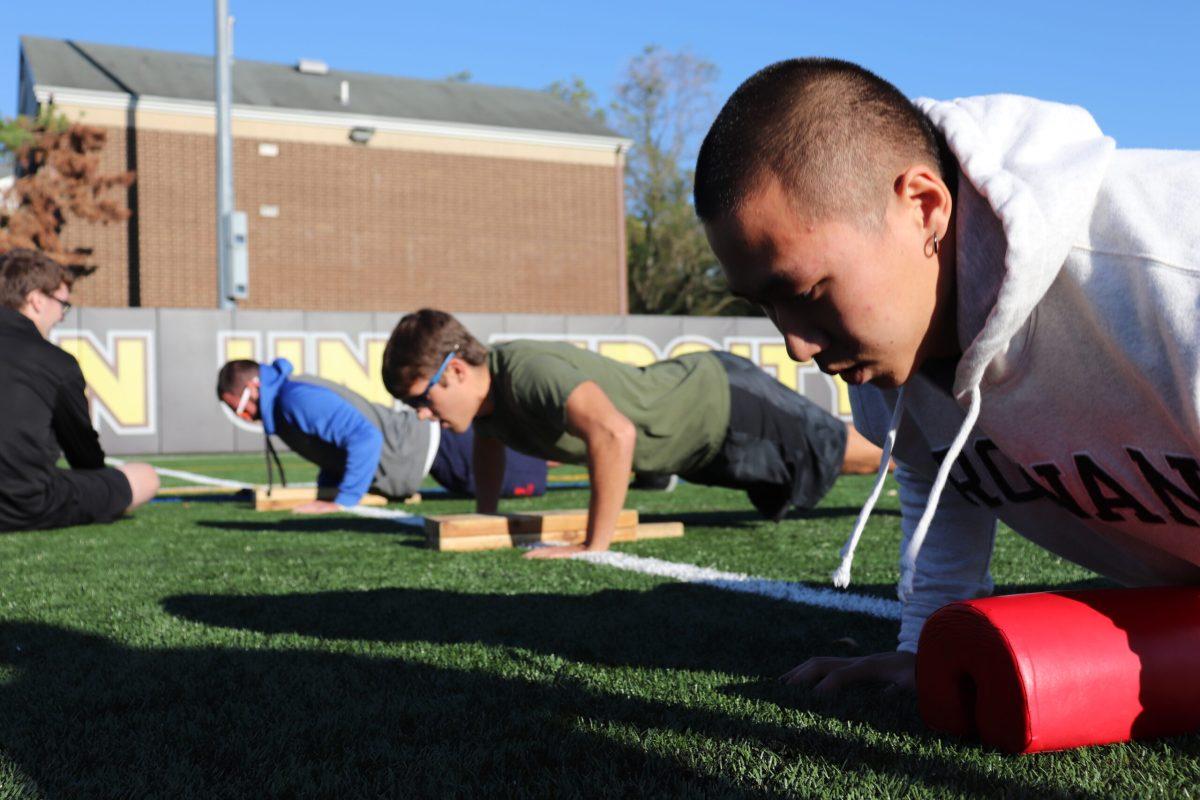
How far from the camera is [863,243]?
5.68 feet

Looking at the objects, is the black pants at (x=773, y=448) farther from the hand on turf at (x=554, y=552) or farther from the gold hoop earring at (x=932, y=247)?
the gold hoop earring at (x=932, y=247)

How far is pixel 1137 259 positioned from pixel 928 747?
0.91 metres

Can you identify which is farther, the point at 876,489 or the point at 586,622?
the point at 586,622

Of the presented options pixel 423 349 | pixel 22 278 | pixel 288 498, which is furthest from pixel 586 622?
pixel 288 498

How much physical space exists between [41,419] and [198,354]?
10.7m

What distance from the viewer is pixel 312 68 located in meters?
31.7

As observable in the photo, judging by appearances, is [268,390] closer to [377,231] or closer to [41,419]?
[41,419]

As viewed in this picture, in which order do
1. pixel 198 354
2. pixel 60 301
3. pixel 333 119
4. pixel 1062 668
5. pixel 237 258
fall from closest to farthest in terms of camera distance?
pixel 1062 668 < pixel 60 301 < pixel 198 354 < pixel 237 258 < pixel 333 119

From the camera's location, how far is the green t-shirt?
487 cm

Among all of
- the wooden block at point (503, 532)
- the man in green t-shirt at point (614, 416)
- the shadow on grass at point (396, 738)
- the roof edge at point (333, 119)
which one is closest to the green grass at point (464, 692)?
the shadow on grass at point (396, 738)

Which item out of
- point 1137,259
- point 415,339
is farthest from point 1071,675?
point 415,339

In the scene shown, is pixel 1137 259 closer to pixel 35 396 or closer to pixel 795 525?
pixel 795 525

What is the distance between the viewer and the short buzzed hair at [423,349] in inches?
191

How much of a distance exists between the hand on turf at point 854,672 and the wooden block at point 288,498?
5.60 metres
